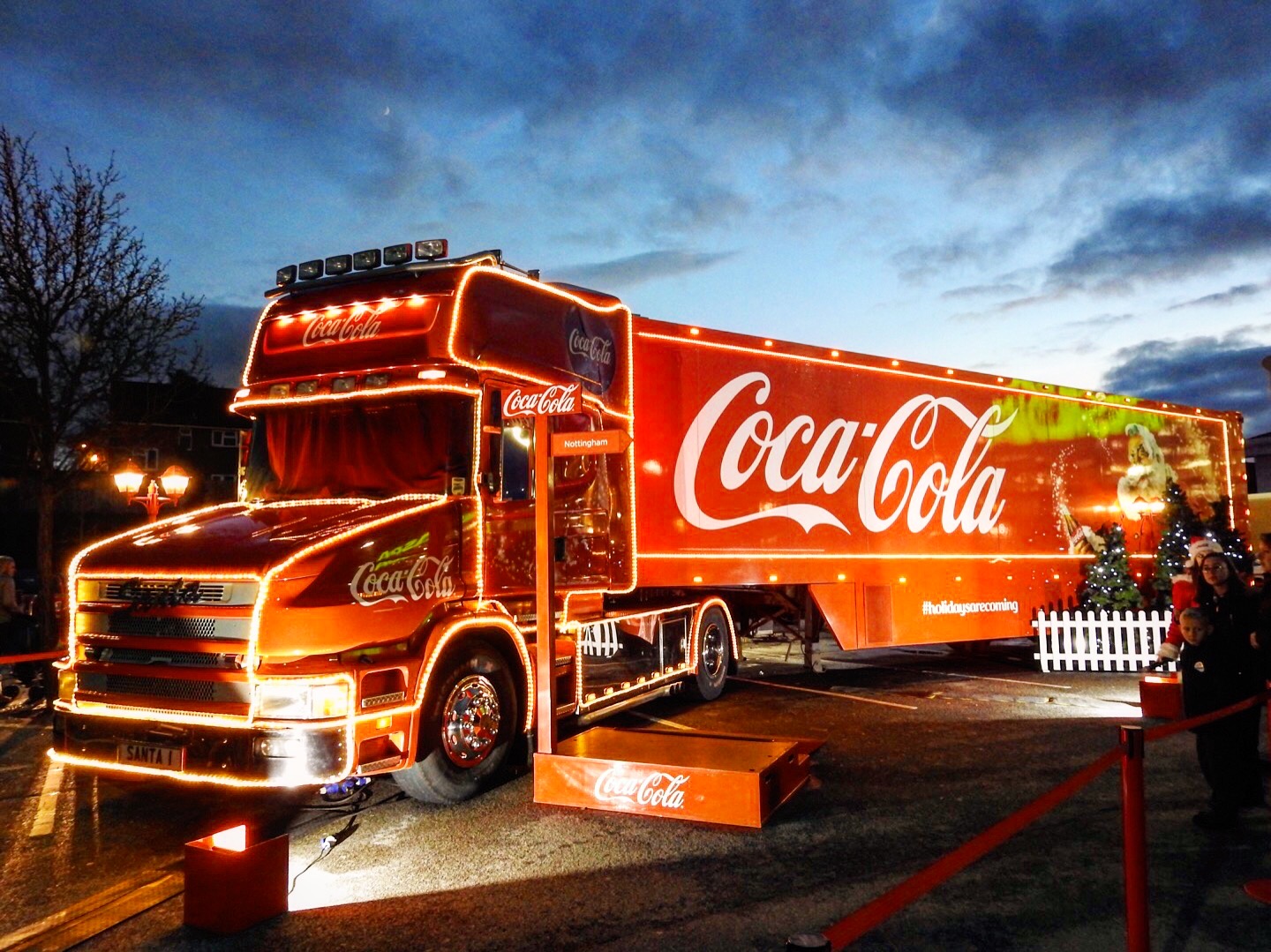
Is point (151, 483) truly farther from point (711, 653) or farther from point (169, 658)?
point (169, 658)

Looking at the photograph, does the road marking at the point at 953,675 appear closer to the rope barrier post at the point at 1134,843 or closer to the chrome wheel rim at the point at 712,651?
the chrome wheel rim at the point at 712,651

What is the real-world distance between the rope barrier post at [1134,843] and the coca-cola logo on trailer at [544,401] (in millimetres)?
3585

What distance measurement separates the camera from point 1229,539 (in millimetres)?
13977

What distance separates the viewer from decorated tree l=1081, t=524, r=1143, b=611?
42.3 ft

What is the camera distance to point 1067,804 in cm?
635

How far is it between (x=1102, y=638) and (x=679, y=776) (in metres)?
8.91

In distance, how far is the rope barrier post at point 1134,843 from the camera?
3670 mm

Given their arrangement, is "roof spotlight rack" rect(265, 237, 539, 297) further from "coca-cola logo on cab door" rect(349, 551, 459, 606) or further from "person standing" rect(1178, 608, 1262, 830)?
"person standing" rect(1178, 608, 1262, 830)

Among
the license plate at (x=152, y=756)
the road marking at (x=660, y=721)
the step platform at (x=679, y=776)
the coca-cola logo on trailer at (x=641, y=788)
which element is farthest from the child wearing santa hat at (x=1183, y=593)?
the license plate at (x=152, y=756)

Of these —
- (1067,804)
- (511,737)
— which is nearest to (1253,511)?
(1067,804)

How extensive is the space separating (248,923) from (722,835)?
104 inches

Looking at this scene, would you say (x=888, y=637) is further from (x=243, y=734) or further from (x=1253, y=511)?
(x=1253, y=511)

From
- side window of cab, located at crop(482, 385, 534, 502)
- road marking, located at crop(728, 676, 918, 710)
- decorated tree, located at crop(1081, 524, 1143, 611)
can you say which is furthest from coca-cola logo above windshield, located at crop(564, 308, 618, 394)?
decorated tree, located at crop(1081, 524, 1143, 611)

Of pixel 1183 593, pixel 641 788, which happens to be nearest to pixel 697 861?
pixel 641 788
